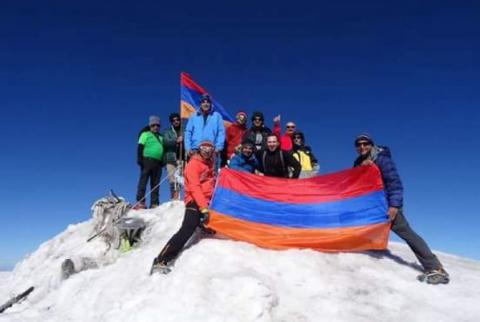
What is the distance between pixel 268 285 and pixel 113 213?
20.5ft

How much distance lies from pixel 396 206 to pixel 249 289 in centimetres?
391

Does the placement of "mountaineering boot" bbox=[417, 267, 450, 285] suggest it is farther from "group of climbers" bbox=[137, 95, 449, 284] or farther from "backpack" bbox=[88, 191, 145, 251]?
"backpack" bbox=[88, 191, 145, 251]

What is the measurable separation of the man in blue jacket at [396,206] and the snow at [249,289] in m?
0.31

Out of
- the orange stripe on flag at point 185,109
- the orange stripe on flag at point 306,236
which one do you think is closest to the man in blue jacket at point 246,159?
the orange stripe on flag at point 306,236

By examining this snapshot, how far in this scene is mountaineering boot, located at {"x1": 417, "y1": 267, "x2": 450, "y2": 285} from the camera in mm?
9406

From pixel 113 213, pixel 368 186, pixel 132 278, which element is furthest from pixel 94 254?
pixel 368 186

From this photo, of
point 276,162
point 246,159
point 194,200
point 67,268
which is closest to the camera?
point 194,200

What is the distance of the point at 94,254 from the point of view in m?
12.2

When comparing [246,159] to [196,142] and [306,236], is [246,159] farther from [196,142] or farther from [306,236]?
[306,236]

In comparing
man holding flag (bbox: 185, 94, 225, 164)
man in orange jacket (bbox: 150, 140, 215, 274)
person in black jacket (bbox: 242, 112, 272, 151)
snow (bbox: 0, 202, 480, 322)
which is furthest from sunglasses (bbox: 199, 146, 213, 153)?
person in black jacket (bbox: 242, 112, 272, 151)

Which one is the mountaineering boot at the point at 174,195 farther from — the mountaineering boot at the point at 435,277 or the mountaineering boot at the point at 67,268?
the mountaineering boot at the point at 435,277

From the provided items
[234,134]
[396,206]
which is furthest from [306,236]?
[234,134]

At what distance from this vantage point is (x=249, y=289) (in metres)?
8.14

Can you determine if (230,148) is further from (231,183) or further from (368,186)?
(368,186)
